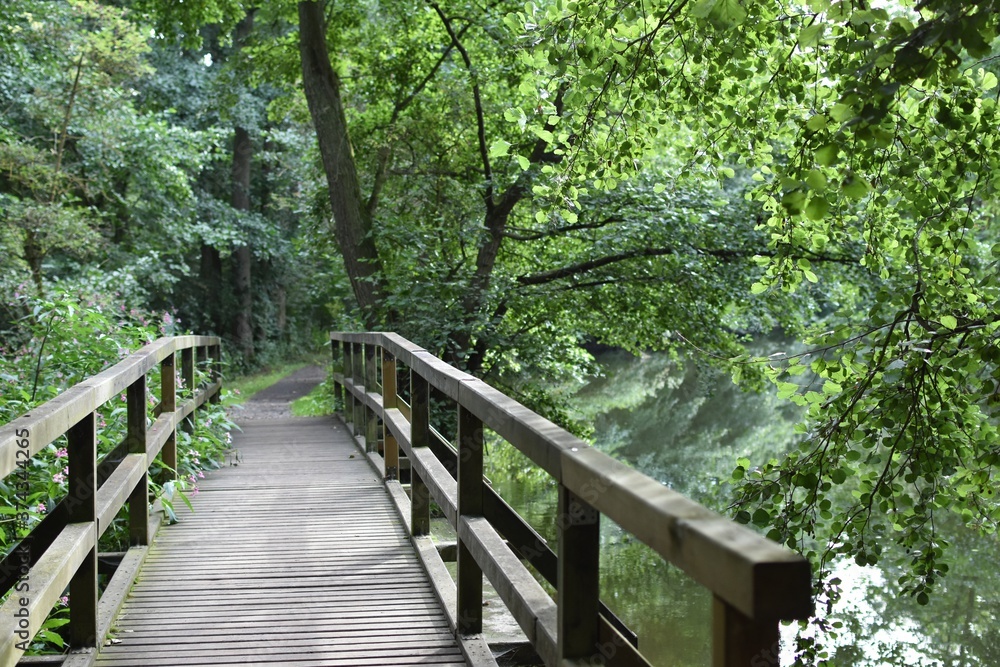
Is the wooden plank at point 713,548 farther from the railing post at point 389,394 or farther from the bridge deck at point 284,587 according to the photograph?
the railing post at point 389,394

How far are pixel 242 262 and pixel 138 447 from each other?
19916mm

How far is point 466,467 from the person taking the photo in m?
3.27

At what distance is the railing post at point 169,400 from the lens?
17.9 ft

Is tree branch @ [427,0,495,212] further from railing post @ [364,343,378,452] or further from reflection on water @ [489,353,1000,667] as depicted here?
railing post @ [364,343,378,452]

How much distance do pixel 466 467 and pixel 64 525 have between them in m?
1.31

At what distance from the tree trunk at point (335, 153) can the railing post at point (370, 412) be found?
2906 millimetres


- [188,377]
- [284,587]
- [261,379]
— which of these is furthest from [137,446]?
[261,379]

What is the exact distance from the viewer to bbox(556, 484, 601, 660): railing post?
2057 mm

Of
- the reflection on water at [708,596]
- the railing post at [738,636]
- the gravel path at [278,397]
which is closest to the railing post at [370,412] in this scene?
the reflection on water at [708,596]

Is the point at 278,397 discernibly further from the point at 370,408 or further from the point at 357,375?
the point at 370,408

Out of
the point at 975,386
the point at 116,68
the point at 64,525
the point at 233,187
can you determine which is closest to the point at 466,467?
the point at 64,525

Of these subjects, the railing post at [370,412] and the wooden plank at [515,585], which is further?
the railing post at [370,412]

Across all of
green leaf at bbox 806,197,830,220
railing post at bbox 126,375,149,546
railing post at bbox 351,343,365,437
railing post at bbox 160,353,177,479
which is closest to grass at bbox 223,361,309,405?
railing post at bbox 351,343,365,437

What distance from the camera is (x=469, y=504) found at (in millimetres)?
3316
